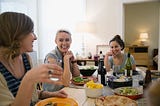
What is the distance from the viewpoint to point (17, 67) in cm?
125

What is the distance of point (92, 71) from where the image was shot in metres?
2.01

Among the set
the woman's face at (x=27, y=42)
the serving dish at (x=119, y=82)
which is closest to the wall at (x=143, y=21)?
the serving dish at (x=119, y=82)

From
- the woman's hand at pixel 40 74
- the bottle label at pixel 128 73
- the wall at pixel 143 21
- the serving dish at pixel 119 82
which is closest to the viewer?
the woman's hand at pixel 40 74

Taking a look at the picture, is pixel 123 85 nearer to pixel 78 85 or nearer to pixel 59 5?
pixel 78 85

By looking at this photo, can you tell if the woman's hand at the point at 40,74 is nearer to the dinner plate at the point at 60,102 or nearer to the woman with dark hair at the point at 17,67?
the woman with dark hair at the point at 17,67

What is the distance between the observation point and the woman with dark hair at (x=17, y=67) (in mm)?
903

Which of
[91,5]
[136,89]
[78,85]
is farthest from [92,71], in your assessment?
[91,5]

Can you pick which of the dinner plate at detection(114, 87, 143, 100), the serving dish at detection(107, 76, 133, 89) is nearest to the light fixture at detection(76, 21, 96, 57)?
the serving dish at detection(107, 76, 133, 89)

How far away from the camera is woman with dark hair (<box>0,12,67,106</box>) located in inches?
35.5

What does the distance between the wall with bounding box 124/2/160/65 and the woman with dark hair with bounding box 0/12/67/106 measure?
11.6ft

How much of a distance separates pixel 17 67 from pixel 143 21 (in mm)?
3903

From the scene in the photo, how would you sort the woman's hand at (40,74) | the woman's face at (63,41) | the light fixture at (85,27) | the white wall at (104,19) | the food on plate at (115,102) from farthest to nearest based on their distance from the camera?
the white wall at (104,19)
the light fixture at (85,27)
the woman's face at (63,41)
the food on plate at (115,102)
the woman's hand at (40,74)

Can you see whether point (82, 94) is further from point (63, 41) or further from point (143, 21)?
point (143, 21)

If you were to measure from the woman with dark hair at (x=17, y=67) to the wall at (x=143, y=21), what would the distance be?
3529 mm
